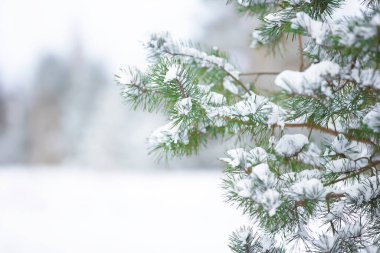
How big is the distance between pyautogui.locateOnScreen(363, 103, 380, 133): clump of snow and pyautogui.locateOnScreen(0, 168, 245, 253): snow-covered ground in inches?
78.1

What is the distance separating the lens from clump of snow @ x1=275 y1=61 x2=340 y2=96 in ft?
3.38

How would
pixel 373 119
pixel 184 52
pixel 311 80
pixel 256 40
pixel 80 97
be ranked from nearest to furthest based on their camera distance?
pixel 311 80
pixel 373 119
pixel 184 52
pixel 256 40
pixel 80 97

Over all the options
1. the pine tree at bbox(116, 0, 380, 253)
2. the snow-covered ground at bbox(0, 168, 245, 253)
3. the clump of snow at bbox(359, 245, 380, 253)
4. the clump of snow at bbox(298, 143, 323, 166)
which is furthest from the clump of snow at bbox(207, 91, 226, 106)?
the snow-covered ground at bbox(0, 168, 245, 253)

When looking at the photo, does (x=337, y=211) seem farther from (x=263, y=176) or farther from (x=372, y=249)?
(x=263, y=176)

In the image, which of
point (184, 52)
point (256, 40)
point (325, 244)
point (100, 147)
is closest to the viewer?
point (325, 244)

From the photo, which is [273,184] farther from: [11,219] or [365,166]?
[11,219]

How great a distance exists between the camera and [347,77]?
1099 mm

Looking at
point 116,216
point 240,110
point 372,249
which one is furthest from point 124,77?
point 116,216

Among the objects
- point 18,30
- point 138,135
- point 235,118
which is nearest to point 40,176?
point 138,135

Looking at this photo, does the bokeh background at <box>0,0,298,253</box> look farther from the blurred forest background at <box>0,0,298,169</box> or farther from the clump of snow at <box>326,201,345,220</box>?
the clump of snow at <box>326,201,345,220</box>

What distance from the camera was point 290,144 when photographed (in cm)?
132

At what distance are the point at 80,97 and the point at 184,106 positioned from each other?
15053 millimetres

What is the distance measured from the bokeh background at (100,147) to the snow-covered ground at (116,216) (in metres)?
0.02

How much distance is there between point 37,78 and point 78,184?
9.96 m
